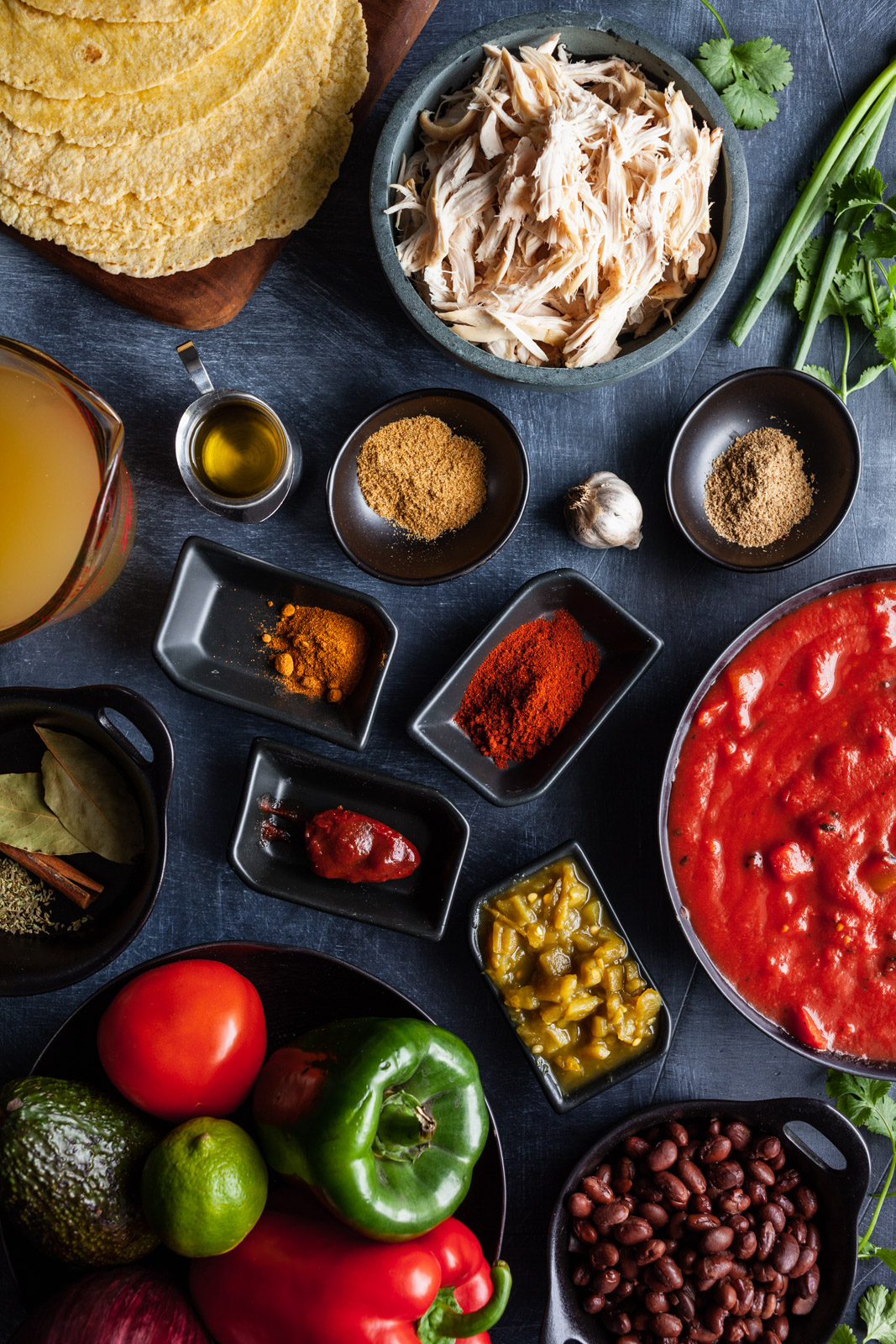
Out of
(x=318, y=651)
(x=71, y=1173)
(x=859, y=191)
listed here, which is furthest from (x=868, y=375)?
(x=71, y=1173)

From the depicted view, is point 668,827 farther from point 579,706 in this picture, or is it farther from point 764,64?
point 764,64

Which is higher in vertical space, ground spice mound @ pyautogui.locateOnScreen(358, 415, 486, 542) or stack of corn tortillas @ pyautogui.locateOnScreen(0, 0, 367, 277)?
stack of corn tortillas @ pyautogui.locateOnScreen(0, 0, 367, 277)

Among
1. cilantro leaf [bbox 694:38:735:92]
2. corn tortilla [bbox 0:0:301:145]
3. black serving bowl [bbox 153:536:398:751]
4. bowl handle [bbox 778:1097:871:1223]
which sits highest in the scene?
cilantro leaf [bbox 694:38:735:92]

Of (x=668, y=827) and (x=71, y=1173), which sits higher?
(x=668, y=827)

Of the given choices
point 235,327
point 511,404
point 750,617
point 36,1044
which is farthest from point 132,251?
point 36,1044

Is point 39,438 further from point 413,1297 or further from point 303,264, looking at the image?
point 413,1297

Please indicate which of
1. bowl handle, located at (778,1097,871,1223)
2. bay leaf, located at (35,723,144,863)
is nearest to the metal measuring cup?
bay leaf, located at (35,723,144,863)

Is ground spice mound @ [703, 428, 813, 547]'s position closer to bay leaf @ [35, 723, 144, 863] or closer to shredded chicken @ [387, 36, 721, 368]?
shredded chicken @ [387, 36, 721, 368]
